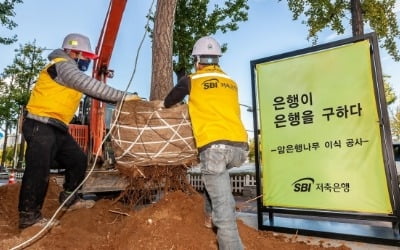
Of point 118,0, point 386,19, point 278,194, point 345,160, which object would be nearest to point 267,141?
point 278,194

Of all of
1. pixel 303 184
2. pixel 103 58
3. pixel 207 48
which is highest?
pixel 103 58

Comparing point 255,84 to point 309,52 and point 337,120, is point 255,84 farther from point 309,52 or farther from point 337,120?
point 337,120

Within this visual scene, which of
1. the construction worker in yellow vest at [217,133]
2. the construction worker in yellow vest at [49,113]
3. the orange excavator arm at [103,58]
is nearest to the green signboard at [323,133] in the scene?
the construction worker in yellow vest at [217,133]

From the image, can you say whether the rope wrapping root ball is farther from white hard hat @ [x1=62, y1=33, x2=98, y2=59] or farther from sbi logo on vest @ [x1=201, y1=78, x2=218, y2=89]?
white hard hat @ [x1=62, y1=33, x2=98, y2=59]

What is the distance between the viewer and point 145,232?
9.37 ft

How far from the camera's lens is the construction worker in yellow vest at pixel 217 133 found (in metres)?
2.43

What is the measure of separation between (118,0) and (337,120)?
20.5 feet

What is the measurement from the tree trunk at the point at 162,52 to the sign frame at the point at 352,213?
1181 millimetres

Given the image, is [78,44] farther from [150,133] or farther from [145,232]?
[145,232]

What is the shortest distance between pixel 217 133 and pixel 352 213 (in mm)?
1855

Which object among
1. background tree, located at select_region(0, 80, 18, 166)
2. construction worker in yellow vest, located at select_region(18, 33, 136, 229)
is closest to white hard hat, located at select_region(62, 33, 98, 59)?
construction worker in yellow vest, located at select_region(18, 33, 136, 229)

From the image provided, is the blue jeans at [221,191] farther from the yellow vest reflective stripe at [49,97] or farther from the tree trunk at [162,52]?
the tree trunk at [162,52]

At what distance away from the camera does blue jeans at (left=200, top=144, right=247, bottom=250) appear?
7.80 feet

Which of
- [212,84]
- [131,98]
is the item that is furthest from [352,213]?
[131,98]
